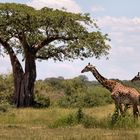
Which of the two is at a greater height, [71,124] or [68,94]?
[68,94]

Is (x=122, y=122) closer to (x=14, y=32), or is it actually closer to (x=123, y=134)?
(x=123, y=134)

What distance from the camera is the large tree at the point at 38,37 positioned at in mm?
36188

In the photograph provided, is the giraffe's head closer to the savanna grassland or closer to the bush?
the savanna grassland

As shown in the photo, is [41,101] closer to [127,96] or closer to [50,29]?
[50,29]

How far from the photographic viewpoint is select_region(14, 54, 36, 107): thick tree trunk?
38781mm

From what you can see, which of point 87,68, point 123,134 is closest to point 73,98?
point 87,68

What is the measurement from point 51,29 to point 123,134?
72.4 ft

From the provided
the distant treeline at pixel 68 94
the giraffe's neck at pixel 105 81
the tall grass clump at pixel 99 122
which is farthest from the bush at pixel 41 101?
the tall grass clump at pixel 99 122

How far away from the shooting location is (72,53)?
3953 cm

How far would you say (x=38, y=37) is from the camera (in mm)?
37688

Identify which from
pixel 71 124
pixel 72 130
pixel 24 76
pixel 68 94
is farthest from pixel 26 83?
pixel 72 130

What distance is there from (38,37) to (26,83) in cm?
352

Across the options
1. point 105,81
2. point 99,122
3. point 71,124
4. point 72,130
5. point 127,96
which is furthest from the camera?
point 105,81

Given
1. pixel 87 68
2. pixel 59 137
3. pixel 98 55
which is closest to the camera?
pixel 59 137
